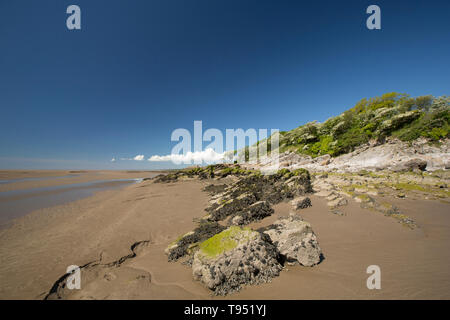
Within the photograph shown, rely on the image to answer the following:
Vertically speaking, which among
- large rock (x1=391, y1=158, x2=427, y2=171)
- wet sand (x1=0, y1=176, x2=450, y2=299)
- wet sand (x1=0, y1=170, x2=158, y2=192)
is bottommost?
wet sand (x1=0, y1=170, x2=158, y2=192)

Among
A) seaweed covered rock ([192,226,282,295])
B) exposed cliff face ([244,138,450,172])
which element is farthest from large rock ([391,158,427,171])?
seaweed covered rock ([192,226,282,295])

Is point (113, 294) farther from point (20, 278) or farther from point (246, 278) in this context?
point (20, 278)

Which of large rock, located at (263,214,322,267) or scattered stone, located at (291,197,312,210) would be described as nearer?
large rock, located at (263,214,322,267)

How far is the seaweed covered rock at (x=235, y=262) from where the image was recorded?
2.82 m

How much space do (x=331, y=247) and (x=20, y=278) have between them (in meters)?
8.02

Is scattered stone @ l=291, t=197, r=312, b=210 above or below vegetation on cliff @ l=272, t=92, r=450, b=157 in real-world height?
below

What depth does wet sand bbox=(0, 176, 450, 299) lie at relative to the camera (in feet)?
8.75

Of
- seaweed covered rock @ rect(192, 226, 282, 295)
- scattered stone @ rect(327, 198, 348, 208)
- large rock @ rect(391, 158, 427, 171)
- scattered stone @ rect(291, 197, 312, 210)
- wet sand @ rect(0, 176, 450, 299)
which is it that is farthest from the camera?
large rock @ rect(391, 158, 427, 171)

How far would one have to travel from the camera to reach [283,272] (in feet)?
10.0

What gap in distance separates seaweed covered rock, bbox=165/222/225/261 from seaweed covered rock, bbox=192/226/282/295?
1.30m

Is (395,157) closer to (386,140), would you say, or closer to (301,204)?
(386,140)

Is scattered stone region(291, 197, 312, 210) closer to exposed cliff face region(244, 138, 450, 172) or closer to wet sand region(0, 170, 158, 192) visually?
exposed cliff face region(244, 138, 450, 172)

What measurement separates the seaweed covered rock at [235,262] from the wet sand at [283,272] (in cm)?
17

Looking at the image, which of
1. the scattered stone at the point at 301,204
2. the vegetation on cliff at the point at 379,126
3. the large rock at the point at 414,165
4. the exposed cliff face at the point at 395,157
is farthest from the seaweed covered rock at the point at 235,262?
the vegetation on cliff at the point at 379,126
